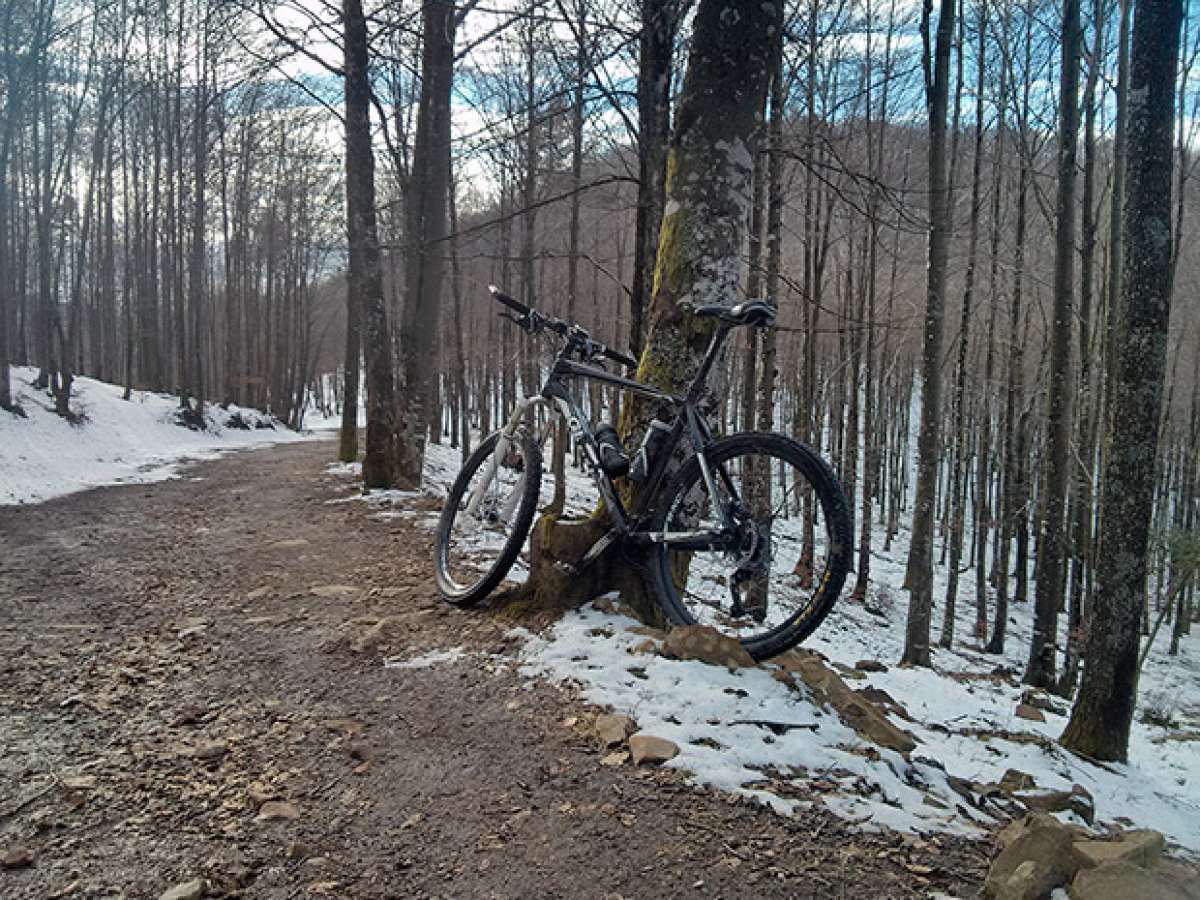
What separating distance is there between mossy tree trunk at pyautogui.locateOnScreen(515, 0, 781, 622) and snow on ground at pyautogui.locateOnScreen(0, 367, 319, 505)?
29.2 feet

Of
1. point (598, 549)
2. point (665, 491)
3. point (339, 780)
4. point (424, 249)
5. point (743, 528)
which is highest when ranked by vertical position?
point (424, 249)

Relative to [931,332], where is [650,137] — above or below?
above

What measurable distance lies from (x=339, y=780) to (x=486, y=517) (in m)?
2.08

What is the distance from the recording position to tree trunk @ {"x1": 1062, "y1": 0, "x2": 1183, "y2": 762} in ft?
15.3

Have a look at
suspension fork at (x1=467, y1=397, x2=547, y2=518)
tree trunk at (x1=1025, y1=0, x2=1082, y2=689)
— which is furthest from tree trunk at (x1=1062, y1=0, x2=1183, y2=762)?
tree trunk at (x1=1025, y1=0, x2=1082, y2=689)

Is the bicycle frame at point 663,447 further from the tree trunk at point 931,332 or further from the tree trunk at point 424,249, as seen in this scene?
the tree trunk at point 931,332

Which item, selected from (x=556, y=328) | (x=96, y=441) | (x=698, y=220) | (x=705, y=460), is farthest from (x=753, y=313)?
(x=96, y=441)

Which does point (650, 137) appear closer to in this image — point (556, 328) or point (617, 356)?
point (556, 328)

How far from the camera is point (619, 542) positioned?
351 centimetres

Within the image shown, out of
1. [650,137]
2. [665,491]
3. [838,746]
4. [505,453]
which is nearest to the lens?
[838,746]

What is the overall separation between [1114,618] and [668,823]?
14.8 ft

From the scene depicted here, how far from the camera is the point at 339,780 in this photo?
239cm

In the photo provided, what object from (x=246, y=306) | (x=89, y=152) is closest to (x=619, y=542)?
(x=89, y=152)

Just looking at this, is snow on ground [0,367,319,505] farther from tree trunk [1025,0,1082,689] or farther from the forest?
tree trunk [1025,0,1082,689]
